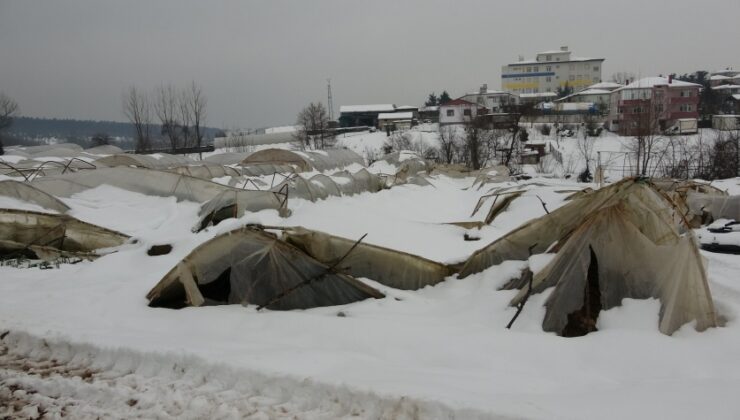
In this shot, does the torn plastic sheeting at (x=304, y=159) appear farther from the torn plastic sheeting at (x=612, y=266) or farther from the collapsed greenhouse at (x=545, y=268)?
the torn plastic sheeting at (x=612, y=266)

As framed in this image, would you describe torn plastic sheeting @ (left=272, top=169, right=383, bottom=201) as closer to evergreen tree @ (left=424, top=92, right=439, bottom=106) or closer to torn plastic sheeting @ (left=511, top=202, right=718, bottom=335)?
torn plastic sheeting @ (left=511, top=202, right=718, bottom=335)

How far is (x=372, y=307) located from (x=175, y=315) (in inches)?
84.4

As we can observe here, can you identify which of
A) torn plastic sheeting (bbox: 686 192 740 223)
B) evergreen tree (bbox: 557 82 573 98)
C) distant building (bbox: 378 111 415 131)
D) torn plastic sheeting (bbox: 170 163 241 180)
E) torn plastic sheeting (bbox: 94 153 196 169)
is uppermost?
evergreen tree (bbox: 557 82 573 98)

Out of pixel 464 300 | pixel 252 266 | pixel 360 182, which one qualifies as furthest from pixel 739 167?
pixel 252 266

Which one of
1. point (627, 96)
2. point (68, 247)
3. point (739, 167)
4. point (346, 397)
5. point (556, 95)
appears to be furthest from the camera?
point (556, 95)

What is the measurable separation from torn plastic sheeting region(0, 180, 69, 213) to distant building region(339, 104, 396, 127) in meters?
63.8

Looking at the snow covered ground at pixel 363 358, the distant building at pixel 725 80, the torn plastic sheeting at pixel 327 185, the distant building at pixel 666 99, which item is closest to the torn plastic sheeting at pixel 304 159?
the torn plastic sheeting at pixel 327 185

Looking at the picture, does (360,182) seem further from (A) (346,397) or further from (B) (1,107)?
(B) (1,107)

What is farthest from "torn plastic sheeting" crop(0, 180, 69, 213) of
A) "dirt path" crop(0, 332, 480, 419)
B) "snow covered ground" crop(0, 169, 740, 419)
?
"dirt path" crop(0, 332, 480, 419)

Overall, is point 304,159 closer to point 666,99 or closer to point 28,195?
point 28,195

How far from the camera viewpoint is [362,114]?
74.1 m

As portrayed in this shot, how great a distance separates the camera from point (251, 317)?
4.97 meters

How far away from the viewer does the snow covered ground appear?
324 cm

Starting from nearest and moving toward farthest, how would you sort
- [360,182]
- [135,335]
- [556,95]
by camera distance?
[135,335], [360,182], [556,95]
